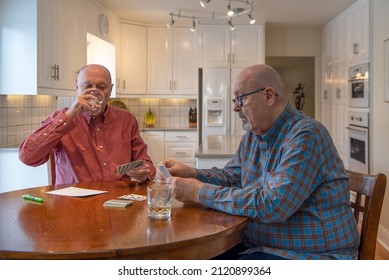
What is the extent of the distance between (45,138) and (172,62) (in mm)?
3915

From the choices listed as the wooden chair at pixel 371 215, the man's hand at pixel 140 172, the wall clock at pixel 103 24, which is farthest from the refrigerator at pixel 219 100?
the wooden chair at pixel 371 215

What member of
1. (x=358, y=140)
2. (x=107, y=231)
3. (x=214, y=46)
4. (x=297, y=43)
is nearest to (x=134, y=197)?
(x=107, y=231)

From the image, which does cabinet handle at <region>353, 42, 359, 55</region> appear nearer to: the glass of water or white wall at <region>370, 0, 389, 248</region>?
white wall at <region>370, 0, 389, 248</region>

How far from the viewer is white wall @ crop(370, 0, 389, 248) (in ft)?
10.9

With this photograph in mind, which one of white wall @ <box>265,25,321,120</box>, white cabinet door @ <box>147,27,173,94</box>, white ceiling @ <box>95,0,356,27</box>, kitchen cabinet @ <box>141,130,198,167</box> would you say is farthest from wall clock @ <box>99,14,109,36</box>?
white wall @ <box>265,25,321,120</box>

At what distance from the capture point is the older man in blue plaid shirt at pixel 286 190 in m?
1.13

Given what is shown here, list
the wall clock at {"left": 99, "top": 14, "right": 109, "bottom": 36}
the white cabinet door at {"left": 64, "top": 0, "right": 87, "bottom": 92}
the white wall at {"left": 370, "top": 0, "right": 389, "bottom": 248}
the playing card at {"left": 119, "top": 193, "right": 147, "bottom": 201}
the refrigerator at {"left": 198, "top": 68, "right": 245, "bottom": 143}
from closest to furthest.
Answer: the playing card at {"left": 119, "top": 193, "right": 147, "bottom": 201}, the white wall at {"left": 370, "top": 0, "right": 389, "bottom": 248}, the white cabinet door at {"left": 64, "top": 0, "right": 87, "bottom": 92}, the wall clock at {"left": 99, "top": 14, "right": 109, "bottom": 36}, the refrigerator at {"left": 198, "top": 68, "right": 245, "bottom": 143}

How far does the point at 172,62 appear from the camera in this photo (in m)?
5.39

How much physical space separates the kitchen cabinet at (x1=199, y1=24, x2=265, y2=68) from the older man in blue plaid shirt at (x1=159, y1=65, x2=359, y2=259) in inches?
157

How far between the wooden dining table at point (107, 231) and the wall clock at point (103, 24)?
11.3 ft

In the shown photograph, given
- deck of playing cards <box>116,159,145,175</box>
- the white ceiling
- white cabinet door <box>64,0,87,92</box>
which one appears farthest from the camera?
the white ceiling

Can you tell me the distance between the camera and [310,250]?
118 cm
